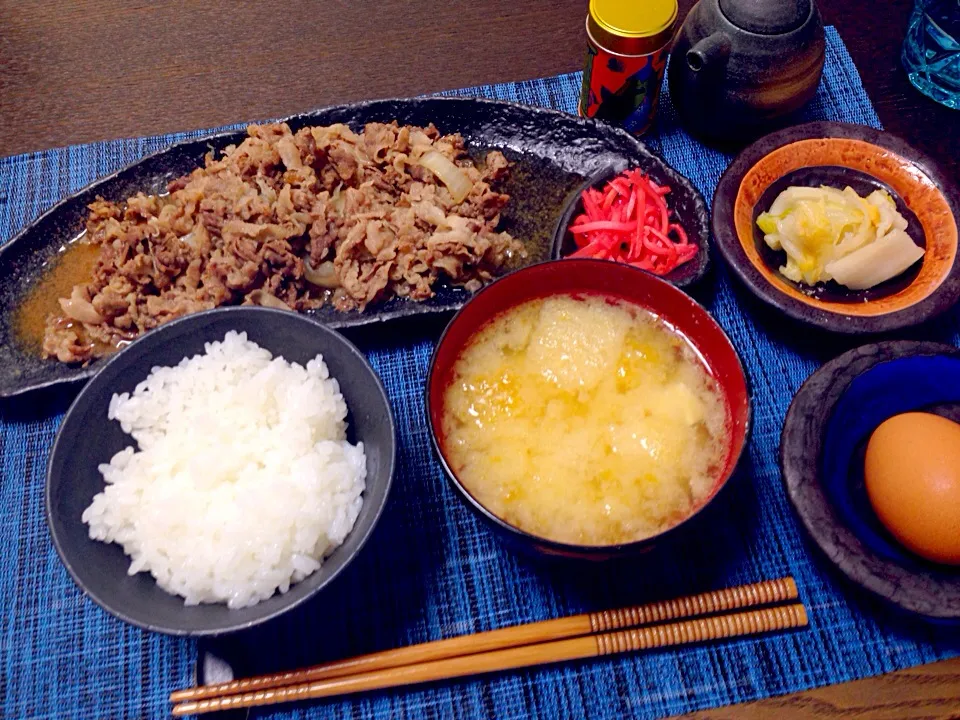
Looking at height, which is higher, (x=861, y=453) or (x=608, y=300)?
(x=608, y=300)

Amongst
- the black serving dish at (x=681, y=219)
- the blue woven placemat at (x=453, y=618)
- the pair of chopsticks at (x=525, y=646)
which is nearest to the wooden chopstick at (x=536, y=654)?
the pair of chopsticks at (x=525, y=646)

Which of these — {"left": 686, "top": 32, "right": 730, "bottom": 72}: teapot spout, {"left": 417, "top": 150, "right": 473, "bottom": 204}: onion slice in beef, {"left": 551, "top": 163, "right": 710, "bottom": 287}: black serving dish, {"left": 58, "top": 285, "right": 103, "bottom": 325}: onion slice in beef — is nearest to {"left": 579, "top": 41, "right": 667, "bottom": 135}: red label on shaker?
{"left": 686, "top": 32, "right": 730, "bottom": 72}: teapot spout

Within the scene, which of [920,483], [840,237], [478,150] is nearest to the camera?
[920,483]

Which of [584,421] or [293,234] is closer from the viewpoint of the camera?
[584,421]

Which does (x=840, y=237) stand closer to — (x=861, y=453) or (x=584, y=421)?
(x=861, y=453)

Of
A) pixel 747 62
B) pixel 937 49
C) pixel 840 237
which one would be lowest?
pixel 840 237

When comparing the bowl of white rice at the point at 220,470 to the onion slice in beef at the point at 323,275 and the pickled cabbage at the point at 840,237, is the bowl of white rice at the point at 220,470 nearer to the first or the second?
the onion slice in beef at the point at 323,275

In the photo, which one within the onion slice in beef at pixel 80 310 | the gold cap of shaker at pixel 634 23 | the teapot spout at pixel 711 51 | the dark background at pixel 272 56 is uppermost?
the gold cap of shaker at pixel 634 23

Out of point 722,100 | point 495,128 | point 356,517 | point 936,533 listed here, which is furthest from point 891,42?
point 356,517

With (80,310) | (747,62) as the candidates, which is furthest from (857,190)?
(80,310)
